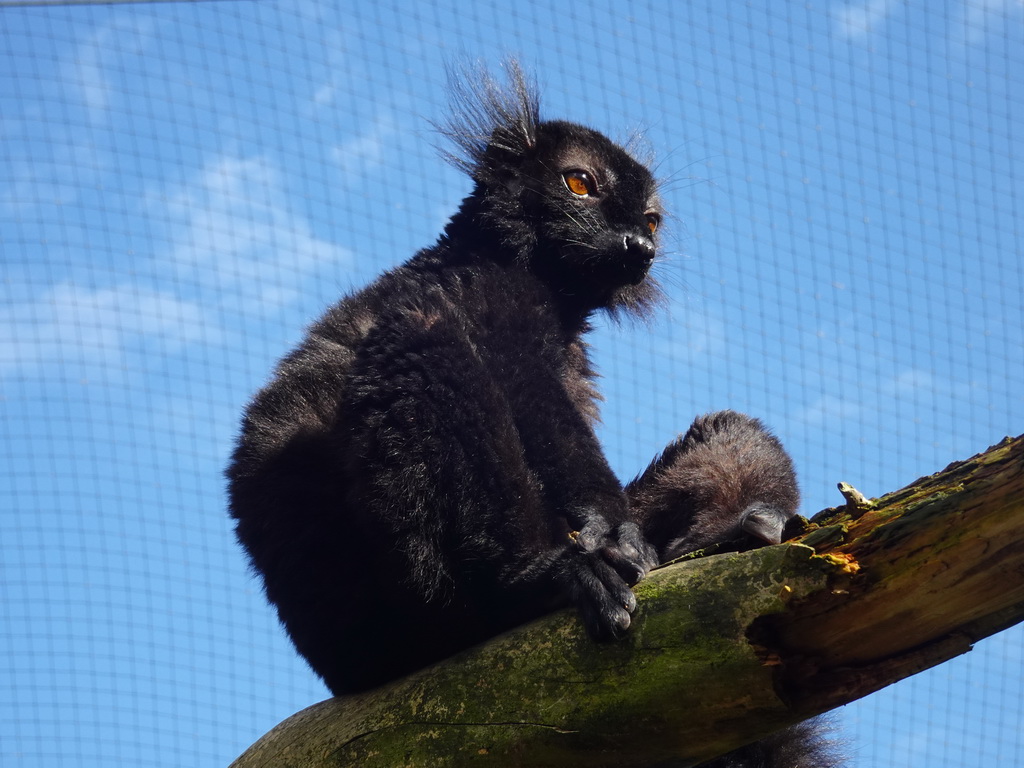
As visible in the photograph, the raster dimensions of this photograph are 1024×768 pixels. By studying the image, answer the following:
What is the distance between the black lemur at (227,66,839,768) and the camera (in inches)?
152

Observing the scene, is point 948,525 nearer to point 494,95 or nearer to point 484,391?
point 484,391

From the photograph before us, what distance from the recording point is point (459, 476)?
12.7 ft

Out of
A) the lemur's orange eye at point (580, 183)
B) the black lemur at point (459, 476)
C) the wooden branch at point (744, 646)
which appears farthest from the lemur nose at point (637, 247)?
the wooden branch at point (744, 646)

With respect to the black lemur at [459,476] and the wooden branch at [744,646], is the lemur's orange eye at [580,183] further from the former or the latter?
the wooden branch at [744,646]

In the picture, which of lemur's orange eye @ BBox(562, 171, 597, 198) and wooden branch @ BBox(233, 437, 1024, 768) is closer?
wooden branch @ BBox(233, 437, 1024, 768)

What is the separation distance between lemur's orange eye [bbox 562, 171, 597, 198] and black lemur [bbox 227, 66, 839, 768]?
30 cm

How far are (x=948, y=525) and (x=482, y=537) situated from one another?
1.63 meters

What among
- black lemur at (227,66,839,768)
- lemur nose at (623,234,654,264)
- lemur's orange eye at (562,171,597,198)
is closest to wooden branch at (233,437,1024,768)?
black lemur at (227,66,839,768)

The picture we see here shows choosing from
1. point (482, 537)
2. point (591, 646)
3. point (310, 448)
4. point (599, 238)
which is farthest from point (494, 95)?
point (591, 646)

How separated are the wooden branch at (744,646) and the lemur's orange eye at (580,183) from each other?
260 cm

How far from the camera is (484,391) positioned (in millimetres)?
4000

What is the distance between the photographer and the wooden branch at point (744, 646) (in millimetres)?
3021

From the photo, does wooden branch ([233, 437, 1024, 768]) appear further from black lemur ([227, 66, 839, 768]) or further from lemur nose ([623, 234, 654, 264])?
lemur nose ([623, 234, 654, 264])

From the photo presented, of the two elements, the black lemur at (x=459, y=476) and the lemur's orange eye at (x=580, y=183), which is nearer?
the black lemur at (x=459, y=476)
